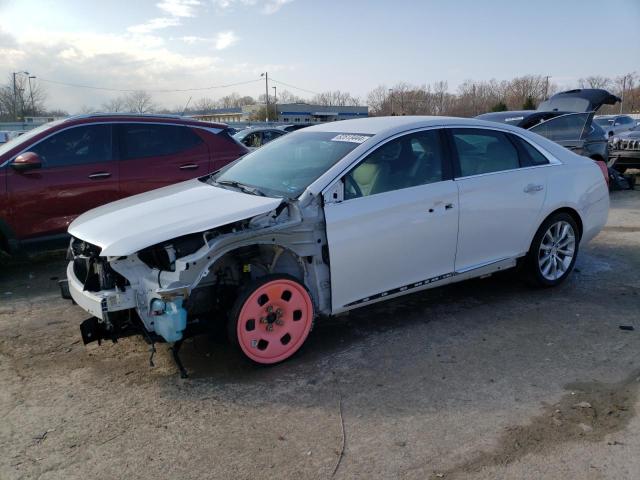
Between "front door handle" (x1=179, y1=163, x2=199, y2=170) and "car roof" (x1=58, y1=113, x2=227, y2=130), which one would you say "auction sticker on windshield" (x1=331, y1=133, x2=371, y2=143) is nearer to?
"front door handle" (x1=179, y1=163, x2=199, y2=170)

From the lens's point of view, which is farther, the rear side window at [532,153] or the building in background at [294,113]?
the building in background at [294,113]

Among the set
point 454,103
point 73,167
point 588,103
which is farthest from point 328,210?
point 454,103

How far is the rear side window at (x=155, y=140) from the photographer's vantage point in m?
Answer: 6.55

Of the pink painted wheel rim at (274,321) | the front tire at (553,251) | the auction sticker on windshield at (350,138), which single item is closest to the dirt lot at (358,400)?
the pink painted wheel rim at (274,321)

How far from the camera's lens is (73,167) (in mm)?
6141

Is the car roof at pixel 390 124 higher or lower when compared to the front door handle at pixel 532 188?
higher

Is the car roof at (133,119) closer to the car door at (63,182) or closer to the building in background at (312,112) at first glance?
the car door at (63,182)

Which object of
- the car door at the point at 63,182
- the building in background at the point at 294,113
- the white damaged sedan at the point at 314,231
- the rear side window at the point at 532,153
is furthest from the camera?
the building in background at the point at 294,113

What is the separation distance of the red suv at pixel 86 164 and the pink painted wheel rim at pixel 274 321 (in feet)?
11.4

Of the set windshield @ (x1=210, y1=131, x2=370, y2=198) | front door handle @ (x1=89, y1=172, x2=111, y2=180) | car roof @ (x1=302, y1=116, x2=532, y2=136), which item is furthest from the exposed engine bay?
front door handle @ (x1=89, y1=172, x2=111, y2=180)

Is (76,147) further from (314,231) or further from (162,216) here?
(314,231)

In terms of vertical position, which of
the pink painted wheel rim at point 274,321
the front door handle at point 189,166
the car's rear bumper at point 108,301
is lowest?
the pink painted wheel rim at point 274,321

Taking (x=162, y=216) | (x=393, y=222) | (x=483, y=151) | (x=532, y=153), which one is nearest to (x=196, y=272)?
(x=162, y=216)

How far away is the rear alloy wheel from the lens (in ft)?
11.7
